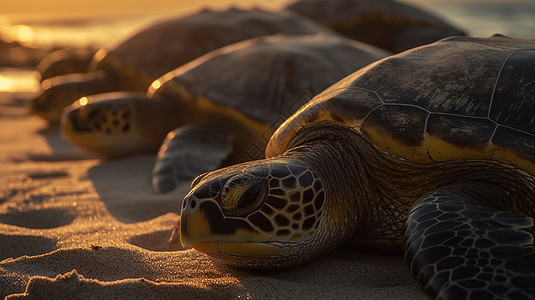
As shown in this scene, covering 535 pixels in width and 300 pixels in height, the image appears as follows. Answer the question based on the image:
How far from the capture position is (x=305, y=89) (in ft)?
11.5

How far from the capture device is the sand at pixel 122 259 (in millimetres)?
1580

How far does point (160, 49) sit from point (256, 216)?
149 inches

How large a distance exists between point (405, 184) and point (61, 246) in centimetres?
128

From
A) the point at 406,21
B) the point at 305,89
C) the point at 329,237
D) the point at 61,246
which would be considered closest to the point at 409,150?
the point at 329,237

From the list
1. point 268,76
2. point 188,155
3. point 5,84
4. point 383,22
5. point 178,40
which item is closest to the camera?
point 188,155

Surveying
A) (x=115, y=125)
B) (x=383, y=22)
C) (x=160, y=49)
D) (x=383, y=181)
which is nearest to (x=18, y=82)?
(x=160, y=49)

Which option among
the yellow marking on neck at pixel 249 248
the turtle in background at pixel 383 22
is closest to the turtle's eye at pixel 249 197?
the yellow marking on neck at pixel 249 248

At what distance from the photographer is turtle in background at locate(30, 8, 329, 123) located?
16.8 ft

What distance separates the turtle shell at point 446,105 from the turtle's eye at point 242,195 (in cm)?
50

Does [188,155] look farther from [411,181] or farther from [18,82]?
[18,82]

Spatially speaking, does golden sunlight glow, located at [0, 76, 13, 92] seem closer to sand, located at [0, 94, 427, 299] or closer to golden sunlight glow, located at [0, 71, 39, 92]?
golden sunlight glow, located at [0, 71, 39, 92]

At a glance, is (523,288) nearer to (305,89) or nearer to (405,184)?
(405,184)

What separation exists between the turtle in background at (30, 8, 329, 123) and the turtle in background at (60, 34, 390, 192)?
93 centimetres

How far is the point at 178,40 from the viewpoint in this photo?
Answer: 519cm
